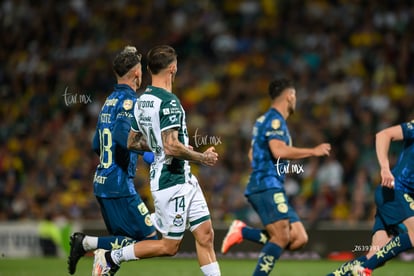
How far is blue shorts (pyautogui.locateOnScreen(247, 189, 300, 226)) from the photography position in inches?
401

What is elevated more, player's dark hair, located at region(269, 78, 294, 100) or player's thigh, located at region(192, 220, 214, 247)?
player's dark hair, located at region(269, 78, 294, 100)

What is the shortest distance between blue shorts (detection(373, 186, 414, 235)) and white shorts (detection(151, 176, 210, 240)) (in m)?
2.06

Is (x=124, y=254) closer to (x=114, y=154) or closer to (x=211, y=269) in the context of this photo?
(x=211, y=269)

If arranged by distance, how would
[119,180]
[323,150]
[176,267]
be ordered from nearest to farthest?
[323,150] → [119,180] → [176,267]

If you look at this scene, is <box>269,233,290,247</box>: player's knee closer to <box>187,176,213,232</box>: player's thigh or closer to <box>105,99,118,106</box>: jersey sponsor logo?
<box>187,176,213,232</box>: player's thigh

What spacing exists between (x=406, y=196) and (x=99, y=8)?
1301 cm

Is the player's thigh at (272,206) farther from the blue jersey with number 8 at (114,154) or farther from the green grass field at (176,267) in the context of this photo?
the green grass field at (176,267)

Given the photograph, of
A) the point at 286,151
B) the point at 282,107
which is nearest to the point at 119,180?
the point at 286,151

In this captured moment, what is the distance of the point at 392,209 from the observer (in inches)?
364

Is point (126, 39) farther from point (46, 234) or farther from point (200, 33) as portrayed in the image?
point (46, 234)

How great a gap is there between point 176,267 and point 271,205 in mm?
4339

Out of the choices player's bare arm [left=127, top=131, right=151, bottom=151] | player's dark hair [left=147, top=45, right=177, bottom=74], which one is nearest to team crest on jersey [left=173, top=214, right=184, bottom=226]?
player's bare arm [left=127, top=131, right=151, bottom=151]

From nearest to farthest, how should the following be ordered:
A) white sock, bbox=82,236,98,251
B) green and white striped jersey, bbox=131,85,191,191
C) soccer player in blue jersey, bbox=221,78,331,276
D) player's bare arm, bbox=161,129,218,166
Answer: player's bare arm, bbox=161,129,218,166 < green and white striped jersey, bbox=131,85,191,191 < white sock, bbox=82,236,98,251 < soccer player in blue jersey, bbox=221,78,331,276

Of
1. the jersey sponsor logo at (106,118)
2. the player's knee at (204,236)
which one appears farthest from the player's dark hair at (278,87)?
the player's knee at (204,236)
